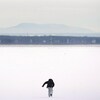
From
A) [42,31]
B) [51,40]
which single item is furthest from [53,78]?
[42,31]

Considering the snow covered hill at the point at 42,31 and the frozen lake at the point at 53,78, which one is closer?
the frozen lake at the point at 53,78

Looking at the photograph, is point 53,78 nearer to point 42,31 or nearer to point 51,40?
point 51,40

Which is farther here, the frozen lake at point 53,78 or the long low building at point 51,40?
the long low building at point 51,40

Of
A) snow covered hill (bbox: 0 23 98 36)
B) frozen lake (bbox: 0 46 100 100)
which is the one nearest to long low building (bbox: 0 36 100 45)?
snow covered hill (bbox: 0 23 98 36)

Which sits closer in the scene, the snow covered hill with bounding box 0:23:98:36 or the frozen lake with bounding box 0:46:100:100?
the frozen lake with bounding box 0:46:100:100

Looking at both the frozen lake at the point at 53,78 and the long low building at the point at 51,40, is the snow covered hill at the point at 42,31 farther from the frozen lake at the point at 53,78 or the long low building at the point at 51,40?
the frozen lake at the point at 53,78

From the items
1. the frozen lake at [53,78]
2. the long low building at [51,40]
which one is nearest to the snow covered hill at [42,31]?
the long low building at [51,40]

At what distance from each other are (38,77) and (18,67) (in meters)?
1.21

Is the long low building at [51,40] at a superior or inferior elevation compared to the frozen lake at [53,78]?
inferior

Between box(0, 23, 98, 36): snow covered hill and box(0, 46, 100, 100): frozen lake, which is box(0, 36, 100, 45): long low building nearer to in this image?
box(0, 23, 98, 36): snow covered hill

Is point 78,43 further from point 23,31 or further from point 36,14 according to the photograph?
point 36,14

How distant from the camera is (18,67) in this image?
275 inches

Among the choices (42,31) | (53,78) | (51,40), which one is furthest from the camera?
(42,31)

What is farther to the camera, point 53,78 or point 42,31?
point 42,31
